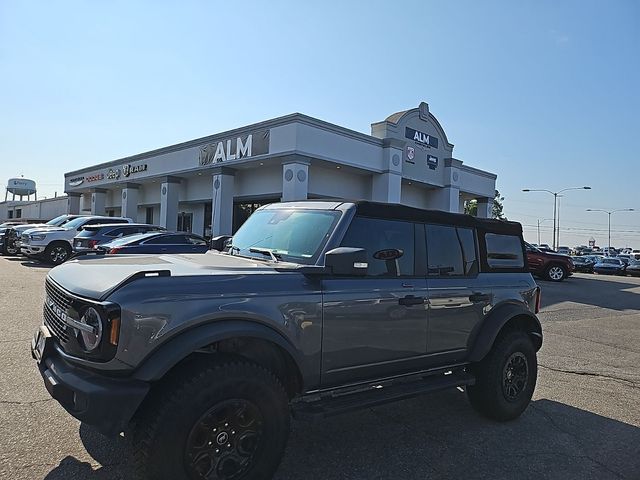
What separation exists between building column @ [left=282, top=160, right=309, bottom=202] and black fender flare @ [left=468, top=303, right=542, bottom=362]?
1724cm

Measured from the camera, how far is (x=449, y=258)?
4.42 meters

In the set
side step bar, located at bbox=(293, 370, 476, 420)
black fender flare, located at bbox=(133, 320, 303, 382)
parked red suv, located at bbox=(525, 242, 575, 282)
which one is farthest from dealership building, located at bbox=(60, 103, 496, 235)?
black fender flare, located at bbox=(133, 320, 303, 382)

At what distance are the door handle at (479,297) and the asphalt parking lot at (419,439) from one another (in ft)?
3.80

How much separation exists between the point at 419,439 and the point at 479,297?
1403mm

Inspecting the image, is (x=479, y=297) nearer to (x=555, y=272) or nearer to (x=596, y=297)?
(x=596, y=297)

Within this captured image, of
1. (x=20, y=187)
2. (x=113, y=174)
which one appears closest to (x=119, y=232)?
(x=113, y=174)

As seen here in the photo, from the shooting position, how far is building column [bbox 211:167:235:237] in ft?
82.0

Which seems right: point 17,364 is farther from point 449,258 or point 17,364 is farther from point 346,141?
point 346,141

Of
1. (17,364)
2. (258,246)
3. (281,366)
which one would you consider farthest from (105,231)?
(281,366)

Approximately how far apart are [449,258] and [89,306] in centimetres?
305

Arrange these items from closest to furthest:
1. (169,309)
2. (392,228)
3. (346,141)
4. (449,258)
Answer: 1. (169,309)
2. (392,228)
3. (449,258)
4. (346,141)

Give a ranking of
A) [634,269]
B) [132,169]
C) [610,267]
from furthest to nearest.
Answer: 1. [610,267]
2. [132,169]
3. [634,269]

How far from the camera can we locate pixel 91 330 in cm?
270

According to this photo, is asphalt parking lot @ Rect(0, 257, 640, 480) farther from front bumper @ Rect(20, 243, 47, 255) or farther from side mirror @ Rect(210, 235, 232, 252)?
front bumper @ Rect(20, 243, 47, 255)
